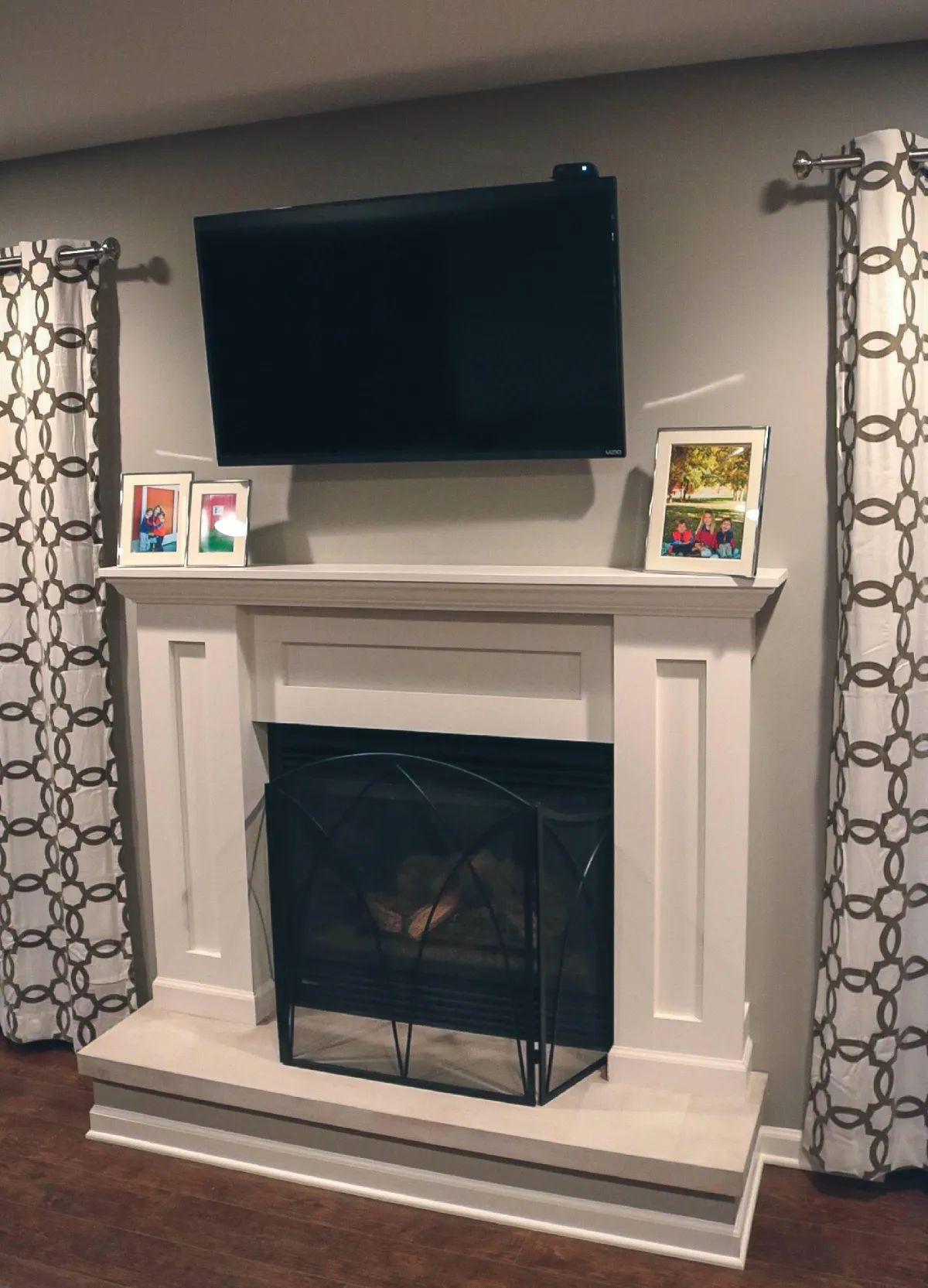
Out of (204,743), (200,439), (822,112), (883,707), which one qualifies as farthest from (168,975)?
(822,112)

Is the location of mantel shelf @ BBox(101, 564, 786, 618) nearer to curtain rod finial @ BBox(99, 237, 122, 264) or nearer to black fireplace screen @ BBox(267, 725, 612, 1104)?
black fireplace screen @ BBox(267, 725, 612, 1104)

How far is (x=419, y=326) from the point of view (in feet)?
7.95

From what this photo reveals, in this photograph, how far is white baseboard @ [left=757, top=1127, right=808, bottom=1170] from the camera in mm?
2523

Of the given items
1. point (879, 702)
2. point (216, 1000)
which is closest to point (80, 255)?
point (216, 1000)

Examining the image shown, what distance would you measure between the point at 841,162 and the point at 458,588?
1.11 metres

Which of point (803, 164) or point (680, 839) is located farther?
point (680, 839)

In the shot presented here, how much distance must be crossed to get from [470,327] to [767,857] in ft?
4.30

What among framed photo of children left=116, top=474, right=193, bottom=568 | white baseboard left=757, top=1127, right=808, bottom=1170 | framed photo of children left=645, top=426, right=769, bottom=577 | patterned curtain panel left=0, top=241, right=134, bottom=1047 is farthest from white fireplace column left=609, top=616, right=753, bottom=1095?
patterned curtain panel left=0, top=241, right=134, bottom=1047

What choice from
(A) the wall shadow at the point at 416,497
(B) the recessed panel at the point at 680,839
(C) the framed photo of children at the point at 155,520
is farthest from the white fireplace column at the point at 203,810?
(B) the recessed panel at the point at 680,839

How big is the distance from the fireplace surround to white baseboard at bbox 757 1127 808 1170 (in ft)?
0.27

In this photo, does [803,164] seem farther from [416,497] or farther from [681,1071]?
[681,1071]

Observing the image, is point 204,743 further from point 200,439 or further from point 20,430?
point 20,430

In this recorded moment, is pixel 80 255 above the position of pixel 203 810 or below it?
above

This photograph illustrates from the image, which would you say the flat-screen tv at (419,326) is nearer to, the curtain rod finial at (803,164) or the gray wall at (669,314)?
the gray wall at (669,314)
